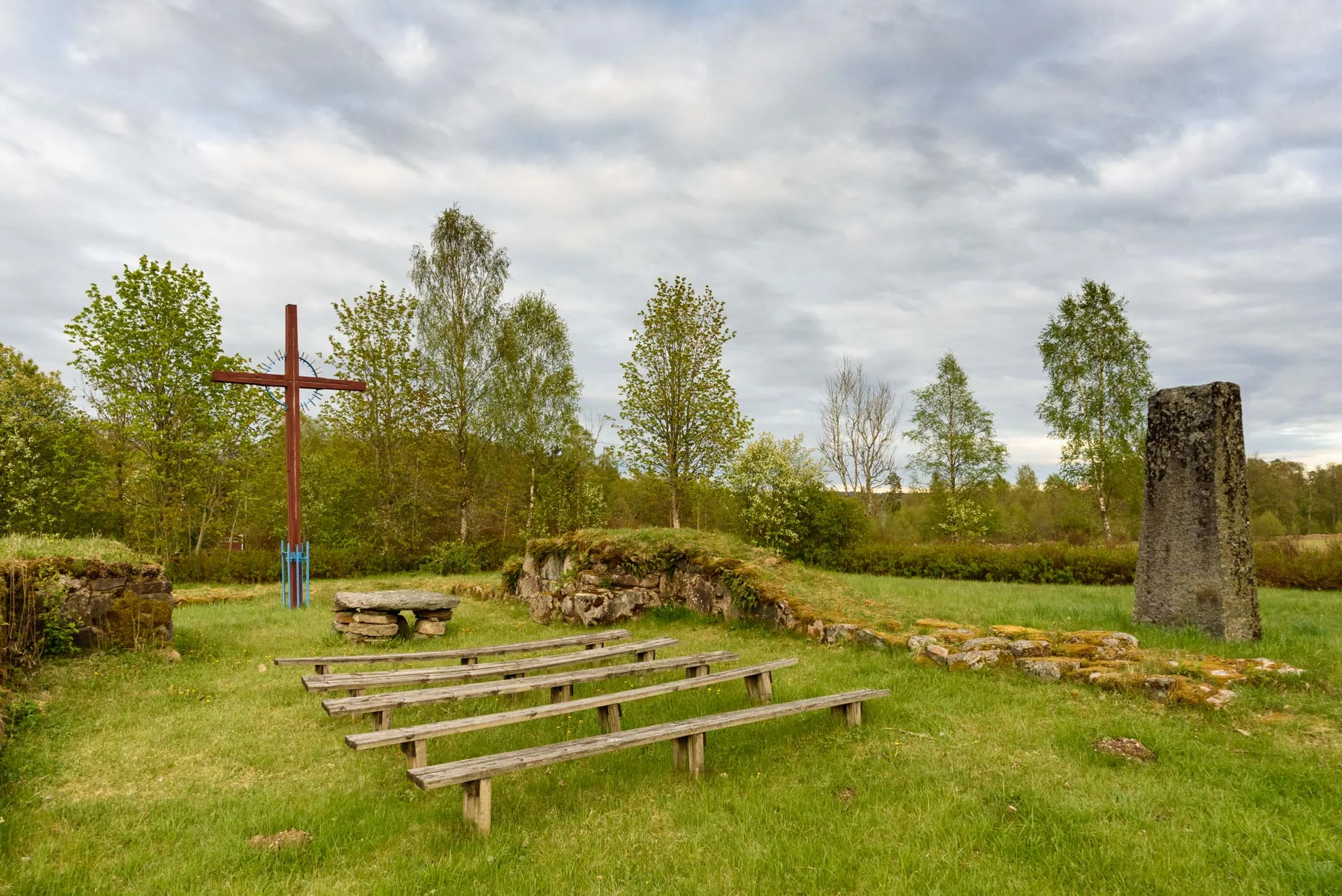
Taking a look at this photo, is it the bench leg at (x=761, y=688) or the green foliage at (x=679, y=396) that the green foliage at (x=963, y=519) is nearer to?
the green foliage at (x=679, y=396)

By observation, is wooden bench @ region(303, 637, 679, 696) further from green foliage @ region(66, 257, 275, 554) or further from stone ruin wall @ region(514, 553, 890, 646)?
green foliage @ region(66, 257, 275, 554)

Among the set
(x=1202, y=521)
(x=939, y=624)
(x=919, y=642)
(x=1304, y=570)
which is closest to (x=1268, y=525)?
(x=1304, y=570)

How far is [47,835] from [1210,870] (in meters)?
5.72

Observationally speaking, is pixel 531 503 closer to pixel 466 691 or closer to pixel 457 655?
pixel 457 655

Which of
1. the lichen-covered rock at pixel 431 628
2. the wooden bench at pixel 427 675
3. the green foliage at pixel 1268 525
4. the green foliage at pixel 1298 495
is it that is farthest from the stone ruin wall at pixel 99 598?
the green foliage at pixel 1298 495

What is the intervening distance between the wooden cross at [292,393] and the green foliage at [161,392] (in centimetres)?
563

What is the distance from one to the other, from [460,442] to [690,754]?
19204 mm

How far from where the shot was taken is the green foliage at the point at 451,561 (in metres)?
19.2

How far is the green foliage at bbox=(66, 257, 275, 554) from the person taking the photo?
16.1 m

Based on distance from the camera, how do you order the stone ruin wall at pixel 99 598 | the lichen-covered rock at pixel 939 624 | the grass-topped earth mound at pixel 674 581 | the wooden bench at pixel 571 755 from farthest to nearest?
the grass-topped earth mound at pixel 674 581
the lichen-covered rock at pixel 939 624
the stone ruin wall at pixel 99 598
the wooden bench at pixel 571 755

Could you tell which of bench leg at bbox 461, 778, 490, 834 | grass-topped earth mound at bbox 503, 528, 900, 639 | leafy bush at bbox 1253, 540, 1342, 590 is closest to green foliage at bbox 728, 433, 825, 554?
grass-topped earth mound at bbox 503, 528, 900, 639

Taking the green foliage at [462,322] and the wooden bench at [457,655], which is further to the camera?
the green foliage at [462,322]

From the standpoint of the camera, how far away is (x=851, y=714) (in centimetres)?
505

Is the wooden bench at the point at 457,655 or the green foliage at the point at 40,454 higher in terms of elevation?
the green foliage at the point at 40,454
